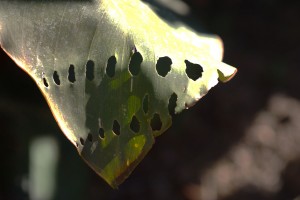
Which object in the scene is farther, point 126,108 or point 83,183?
point 83,183

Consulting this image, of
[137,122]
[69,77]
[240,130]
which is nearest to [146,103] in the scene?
A: [137,122]

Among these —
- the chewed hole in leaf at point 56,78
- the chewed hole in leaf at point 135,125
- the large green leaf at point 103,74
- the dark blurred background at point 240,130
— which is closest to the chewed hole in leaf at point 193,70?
the large green leaf at point 103,74

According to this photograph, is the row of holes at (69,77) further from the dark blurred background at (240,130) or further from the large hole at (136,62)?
the dark blurred background at (240,130)

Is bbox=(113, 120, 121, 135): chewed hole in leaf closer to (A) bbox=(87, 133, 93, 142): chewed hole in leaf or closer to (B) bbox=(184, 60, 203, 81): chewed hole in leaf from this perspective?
(A) bbox=(87, 133, 93, 142): chewed hole in leaf

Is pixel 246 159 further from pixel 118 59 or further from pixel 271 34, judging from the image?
pixel 118 59

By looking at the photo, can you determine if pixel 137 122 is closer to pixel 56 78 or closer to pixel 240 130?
pixel 56 78

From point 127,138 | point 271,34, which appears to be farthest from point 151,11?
point 271,34

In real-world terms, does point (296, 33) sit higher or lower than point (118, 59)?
lower
